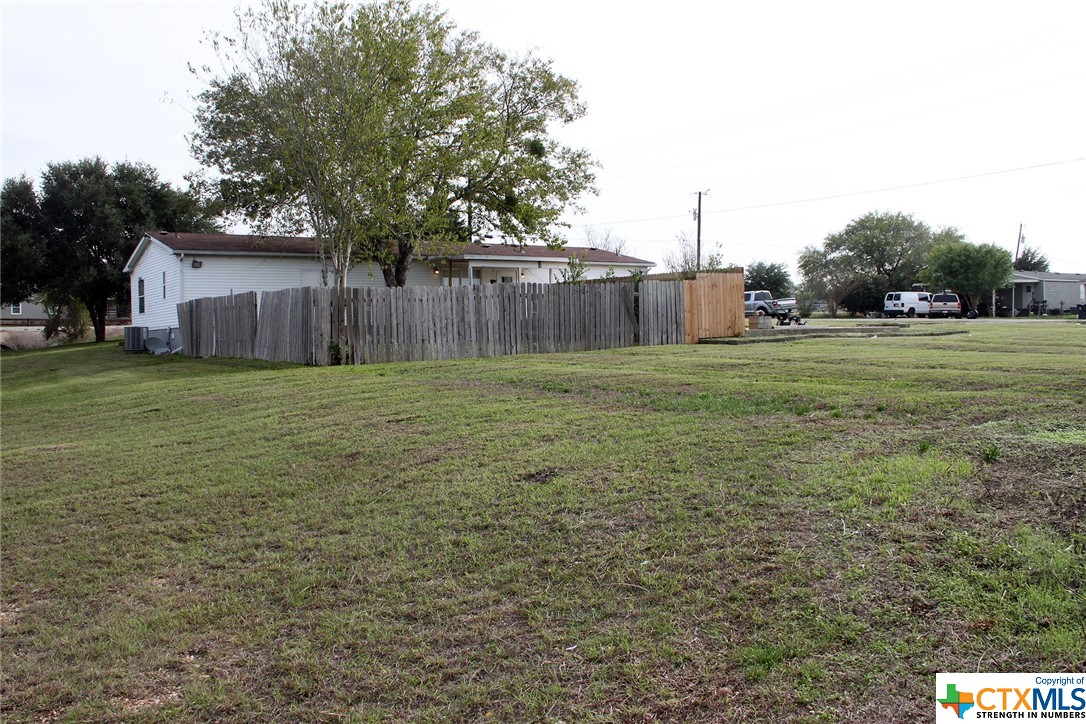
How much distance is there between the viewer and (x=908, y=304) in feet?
172

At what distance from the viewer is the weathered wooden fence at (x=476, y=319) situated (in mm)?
16734

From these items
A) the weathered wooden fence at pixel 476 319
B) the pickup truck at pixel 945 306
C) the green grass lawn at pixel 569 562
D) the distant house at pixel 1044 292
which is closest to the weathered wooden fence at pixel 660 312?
the weathered wooden fence at pixel 476 319

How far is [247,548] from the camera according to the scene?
520 centimetres

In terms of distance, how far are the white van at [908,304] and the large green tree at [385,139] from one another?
32153 millimetres

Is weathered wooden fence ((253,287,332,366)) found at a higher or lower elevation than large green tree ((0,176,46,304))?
lower

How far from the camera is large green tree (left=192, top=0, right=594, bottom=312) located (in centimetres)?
1753

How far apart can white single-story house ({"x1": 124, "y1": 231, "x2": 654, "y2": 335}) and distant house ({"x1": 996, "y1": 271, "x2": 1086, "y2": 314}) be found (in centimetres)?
4130

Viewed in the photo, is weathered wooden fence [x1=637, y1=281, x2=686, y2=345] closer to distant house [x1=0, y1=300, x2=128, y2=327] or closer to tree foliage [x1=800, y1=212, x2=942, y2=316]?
distant house [x1=0, y1=300, x2=128, y2=327]

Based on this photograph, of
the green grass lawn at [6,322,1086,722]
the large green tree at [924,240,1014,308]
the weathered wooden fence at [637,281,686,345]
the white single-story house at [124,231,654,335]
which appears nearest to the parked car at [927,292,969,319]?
the large green tree at [924,240,1014,308]

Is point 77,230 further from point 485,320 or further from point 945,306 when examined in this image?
point 945,306

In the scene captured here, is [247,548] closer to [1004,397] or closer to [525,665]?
[525,665]

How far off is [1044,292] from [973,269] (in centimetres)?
843

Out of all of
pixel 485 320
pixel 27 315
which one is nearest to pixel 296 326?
pixel 485 320

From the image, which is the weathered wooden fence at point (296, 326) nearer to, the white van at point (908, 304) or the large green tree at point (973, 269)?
the white van at point (908, 304)
